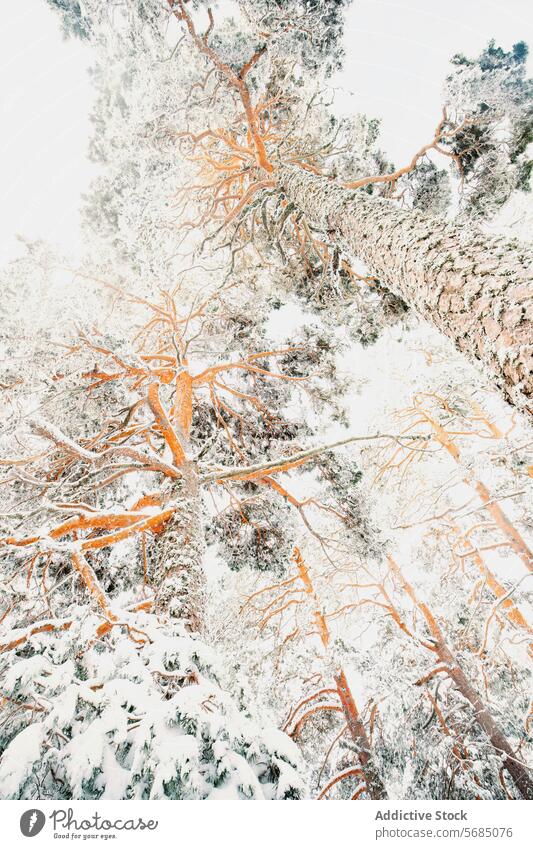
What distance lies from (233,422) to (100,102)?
4.32 metres

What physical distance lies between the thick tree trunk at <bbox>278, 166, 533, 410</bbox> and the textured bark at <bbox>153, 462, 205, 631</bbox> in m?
1.89

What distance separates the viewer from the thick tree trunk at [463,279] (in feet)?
3.59

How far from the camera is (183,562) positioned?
256cm

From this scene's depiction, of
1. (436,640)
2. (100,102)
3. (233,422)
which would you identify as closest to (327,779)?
→ (436,640)

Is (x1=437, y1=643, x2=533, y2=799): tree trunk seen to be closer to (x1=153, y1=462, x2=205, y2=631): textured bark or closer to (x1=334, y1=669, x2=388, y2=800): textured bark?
(x1=334, y1=669, x2=388, y2=800): textured bark

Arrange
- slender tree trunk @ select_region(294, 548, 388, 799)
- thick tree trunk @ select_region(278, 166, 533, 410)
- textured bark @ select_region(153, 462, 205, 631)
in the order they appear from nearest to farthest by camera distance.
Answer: thick tree trunk @ select_region(278, 166, 533, 410), textured bark @ select_region(153, 462, 205, 631), slender tree trunk @ select_region(294, 548, 388, 799)

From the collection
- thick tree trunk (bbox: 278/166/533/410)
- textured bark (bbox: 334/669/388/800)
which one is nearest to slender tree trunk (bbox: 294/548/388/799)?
textured bark (bbox: 334/669/388/800)

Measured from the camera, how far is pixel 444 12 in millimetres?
3666

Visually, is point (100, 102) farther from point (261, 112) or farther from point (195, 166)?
point (261, 112)

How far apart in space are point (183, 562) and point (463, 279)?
2.32m

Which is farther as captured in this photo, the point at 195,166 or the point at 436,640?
the point at 436,640

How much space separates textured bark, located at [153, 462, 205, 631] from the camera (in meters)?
2.24

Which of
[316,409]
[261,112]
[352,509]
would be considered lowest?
[352,509]

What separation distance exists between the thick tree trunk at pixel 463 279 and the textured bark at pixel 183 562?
1886 millimetres
